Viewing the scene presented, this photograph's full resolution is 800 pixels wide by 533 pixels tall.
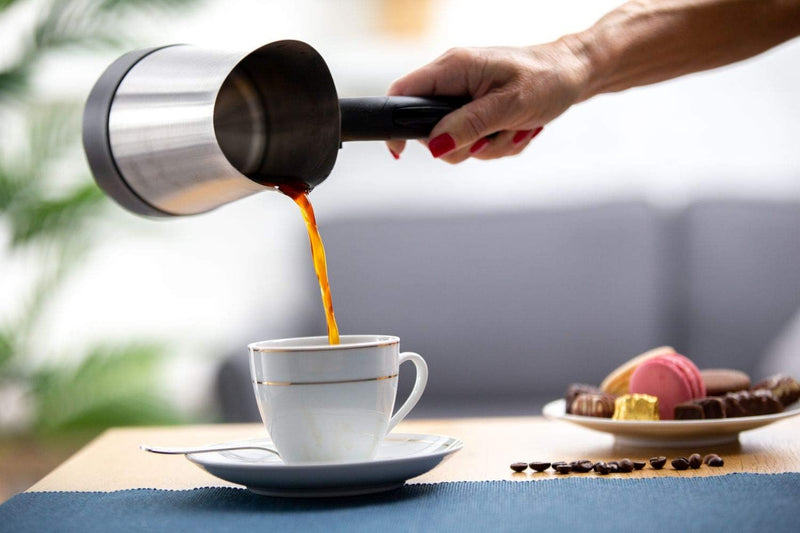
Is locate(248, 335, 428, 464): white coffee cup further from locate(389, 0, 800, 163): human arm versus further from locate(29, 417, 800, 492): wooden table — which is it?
locate(389, 0, 800, 163): human arm

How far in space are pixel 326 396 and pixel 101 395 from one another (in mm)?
1827

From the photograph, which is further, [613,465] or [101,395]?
[101,395]

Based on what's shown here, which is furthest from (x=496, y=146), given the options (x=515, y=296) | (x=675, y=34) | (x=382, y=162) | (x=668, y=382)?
(x=382, y=162)

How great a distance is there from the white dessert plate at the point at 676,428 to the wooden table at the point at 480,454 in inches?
0.5

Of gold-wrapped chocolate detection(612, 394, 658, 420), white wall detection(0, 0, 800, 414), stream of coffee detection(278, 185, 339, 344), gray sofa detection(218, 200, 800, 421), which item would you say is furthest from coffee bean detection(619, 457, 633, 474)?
white wall detection(0, 0, 800, 414)

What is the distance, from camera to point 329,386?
0.77 m

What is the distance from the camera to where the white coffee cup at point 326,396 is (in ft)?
2.51

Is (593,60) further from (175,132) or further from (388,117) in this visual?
(175,132)

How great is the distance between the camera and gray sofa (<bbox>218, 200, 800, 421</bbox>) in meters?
2.45

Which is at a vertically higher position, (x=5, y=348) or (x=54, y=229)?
(x=54, y=229)

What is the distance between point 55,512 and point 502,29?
2607 millimetres

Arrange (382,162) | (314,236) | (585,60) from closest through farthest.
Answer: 1. (314,236)
2. (585,60)
3. (382,162)

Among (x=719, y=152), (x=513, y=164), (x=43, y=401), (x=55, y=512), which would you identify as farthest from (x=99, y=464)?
(x=719, y=152)

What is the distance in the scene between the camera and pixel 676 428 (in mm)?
919
